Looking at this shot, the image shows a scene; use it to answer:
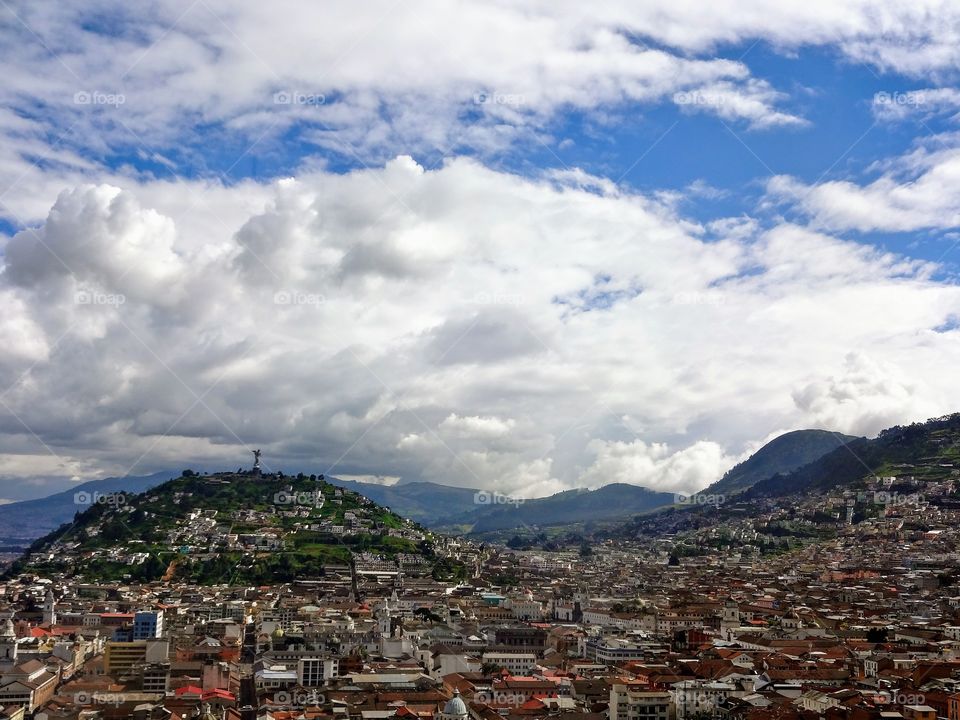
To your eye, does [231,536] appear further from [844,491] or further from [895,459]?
[895,459]

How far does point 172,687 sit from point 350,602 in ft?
111

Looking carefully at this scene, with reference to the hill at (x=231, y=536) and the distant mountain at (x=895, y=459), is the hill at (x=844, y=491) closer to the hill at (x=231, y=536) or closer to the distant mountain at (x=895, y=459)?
the distant mountain at (x=895, y=459)

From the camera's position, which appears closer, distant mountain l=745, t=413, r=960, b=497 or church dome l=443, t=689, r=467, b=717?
church dome l=443, t=689, r=467, b=717

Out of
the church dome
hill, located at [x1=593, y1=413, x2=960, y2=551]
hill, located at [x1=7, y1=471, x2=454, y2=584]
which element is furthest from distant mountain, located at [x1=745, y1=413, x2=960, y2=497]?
the church dome

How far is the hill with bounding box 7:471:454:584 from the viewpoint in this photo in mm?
96438

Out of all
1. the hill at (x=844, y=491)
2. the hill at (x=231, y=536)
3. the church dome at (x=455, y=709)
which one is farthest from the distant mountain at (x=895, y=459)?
the church dome at (x=455, y=709)

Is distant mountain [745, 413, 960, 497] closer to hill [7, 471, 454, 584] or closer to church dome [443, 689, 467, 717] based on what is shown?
hill [7, 471, 454, 584]

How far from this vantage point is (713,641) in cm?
6012

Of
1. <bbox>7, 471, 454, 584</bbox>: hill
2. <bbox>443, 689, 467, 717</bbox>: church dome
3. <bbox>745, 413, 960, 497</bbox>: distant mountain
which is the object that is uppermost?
<bbox>745, 413, 960, 497</bbox>: distant mountain

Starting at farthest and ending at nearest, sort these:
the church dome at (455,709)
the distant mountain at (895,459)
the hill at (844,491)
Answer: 1. the distant mountain at (895,459)
2. the hill at (844,491)
3. the church dome at (455,709)

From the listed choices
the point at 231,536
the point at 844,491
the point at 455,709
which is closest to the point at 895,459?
the point at 844,491

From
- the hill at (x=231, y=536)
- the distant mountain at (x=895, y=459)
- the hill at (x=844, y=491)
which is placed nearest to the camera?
the hill at (x=231, y=536)

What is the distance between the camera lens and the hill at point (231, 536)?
9644 cm

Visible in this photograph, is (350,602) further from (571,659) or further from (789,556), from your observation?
(789,556)
